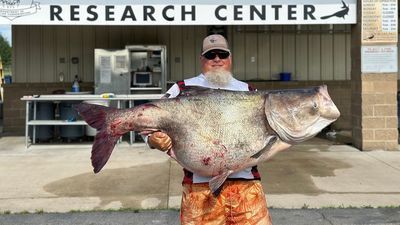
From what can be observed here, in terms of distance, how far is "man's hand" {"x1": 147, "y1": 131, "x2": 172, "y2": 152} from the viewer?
2.54 metres

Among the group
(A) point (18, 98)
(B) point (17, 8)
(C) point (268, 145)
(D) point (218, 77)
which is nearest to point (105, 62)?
(A) point (18, 98)

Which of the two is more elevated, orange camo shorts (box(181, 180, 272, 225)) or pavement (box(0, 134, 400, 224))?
orange camo shorts (box(181, 180, 272, 225))

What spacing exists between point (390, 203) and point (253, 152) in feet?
12.9

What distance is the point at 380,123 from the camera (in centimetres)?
980

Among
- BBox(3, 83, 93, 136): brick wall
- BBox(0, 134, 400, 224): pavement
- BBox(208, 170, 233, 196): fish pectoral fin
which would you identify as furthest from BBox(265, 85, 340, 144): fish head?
BBox(3, 83, 93, 136): brick wall

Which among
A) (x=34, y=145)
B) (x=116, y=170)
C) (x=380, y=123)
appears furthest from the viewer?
(x=34, y=145)

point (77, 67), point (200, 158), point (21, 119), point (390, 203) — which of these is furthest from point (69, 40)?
point (200, 158)

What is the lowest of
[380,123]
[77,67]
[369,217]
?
[369,217]

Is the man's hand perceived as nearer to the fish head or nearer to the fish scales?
the fish scales

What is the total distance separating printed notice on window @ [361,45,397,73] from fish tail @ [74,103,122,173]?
8081 mm

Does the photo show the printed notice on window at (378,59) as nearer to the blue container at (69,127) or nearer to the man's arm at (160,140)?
the blue container at (69,127)

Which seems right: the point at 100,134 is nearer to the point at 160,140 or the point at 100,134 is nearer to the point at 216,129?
the point at 160,140

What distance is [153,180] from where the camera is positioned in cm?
716

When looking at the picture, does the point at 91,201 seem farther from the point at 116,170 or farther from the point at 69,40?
the point at 69,40
